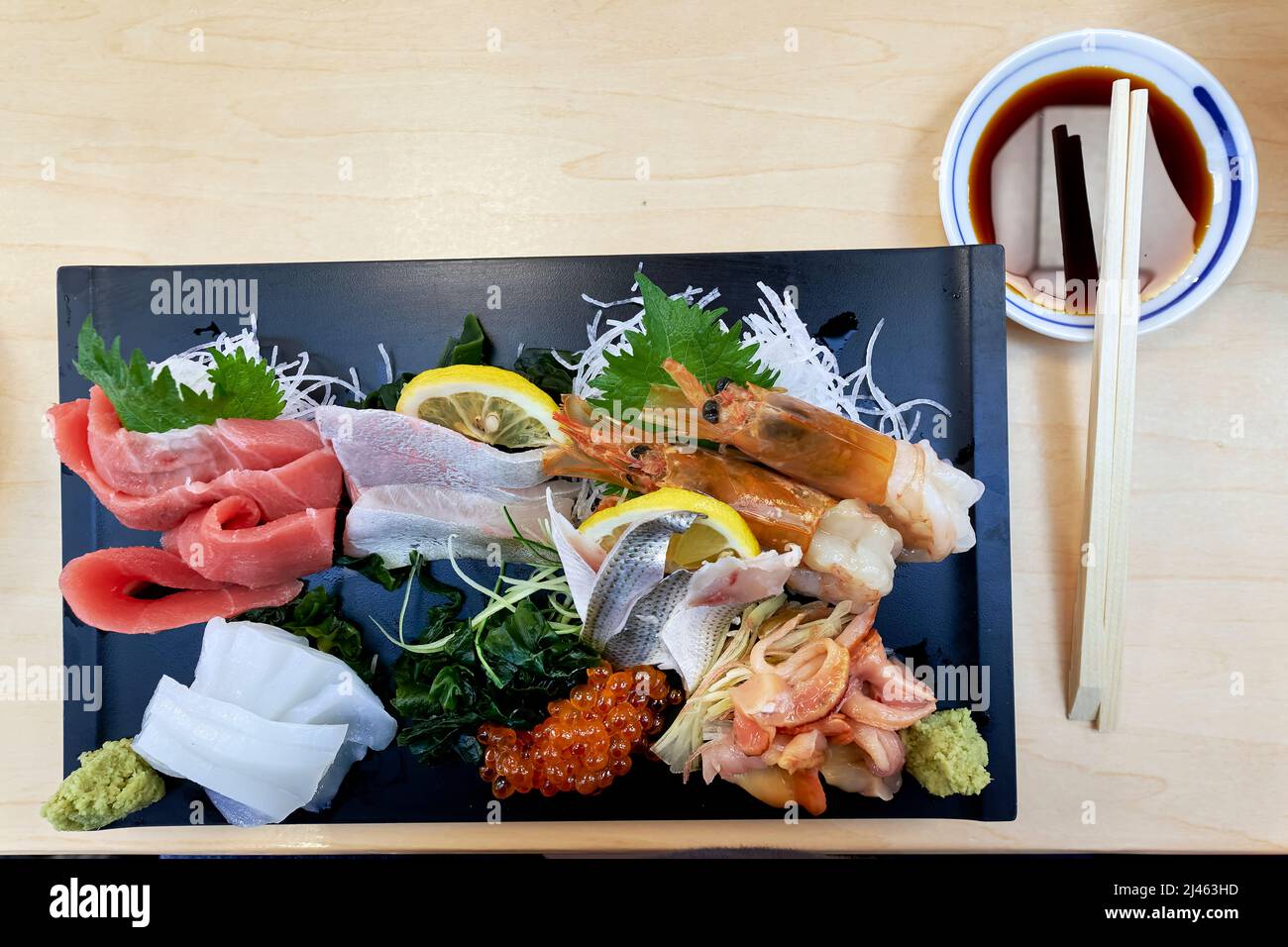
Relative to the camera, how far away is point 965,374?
166cm

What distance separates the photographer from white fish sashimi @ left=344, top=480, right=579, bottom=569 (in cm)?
156

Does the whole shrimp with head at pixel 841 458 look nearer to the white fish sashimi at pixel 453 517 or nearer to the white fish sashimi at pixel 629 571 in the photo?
the white fish sashimi at pixel 629 571

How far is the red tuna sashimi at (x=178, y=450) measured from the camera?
1.55 meters

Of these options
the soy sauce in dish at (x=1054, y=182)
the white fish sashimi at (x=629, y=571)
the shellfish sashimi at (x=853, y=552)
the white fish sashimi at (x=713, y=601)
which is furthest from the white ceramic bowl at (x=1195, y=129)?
the white fish sashimi at (x=629, y=571)

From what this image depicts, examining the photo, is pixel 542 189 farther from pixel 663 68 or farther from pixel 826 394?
pixel 826 394

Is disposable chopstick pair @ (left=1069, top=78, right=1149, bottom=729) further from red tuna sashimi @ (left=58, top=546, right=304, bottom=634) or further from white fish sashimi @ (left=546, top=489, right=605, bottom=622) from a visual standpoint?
red tuna sashimi @ (left=58, top=546, right=304, bottom=634)

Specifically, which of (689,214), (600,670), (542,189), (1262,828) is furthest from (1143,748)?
(542,189)

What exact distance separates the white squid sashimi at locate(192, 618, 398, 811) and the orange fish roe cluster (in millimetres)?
269

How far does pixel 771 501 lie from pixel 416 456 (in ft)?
2.24

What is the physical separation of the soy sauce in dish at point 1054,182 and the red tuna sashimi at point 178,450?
1.53 m

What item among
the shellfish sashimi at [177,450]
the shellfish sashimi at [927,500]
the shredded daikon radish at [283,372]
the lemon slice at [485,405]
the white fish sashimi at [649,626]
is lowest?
the white fish sashimi at [649,626]

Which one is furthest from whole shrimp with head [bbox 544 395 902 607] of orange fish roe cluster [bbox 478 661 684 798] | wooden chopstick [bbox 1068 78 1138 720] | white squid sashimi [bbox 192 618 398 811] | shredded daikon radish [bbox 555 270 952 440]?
white squid sashimi [bbox 192 618 398 811]

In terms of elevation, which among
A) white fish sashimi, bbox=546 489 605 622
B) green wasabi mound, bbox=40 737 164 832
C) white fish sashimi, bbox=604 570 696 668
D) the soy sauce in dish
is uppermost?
the soy sauce in dish

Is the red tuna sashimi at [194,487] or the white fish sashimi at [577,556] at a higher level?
the red tuna sashimi at [194,487]
